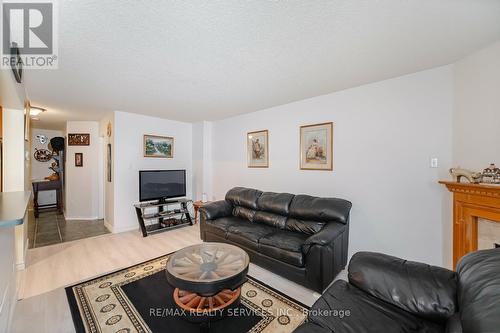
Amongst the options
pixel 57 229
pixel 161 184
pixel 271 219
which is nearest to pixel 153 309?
pixel 271 219

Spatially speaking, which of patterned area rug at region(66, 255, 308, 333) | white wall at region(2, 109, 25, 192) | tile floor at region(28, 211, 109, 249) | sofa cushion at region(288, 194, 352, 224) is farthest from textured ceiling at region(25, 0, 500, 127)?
tile floor at region(28, 211, 109, 249)

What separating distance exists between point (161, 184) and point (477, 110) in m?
4.88

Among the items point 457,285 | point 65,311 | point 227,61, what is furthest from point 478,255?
point 65,311

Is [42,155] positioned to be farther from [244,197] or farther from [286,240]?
[286,240]

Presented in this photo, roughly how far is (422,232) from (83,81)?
4.48m

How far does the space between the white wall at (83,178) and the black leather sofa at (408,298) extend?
599 cm

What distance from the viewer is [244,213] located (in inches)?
141

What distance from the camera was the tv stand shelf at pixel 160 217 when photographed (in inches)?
160

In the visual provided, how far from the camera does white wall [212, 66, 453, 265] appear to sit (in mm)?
2324

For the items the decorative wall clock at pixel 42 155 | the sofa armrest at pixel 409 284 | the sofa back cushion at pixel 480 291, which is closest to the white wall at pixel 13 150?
the sofa armrest at pixel 409 284

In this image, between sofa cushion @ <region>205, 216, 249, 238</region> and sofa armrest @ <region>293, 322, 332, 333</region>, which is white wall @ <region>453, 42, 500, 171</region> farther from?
sofa cushion @ <region>205, 216, 249, 238</region>

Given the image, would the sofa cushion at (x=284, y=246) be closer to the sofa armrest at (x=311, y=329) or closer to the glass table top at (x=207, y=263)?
the glass table top at (x=207, y=263)

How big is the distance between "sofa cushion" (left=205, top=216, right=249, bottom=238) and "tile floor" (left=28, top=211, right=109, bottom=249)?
242cm

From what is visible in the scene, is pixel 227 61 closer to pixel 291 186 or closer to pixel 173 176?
pixel 291 186
